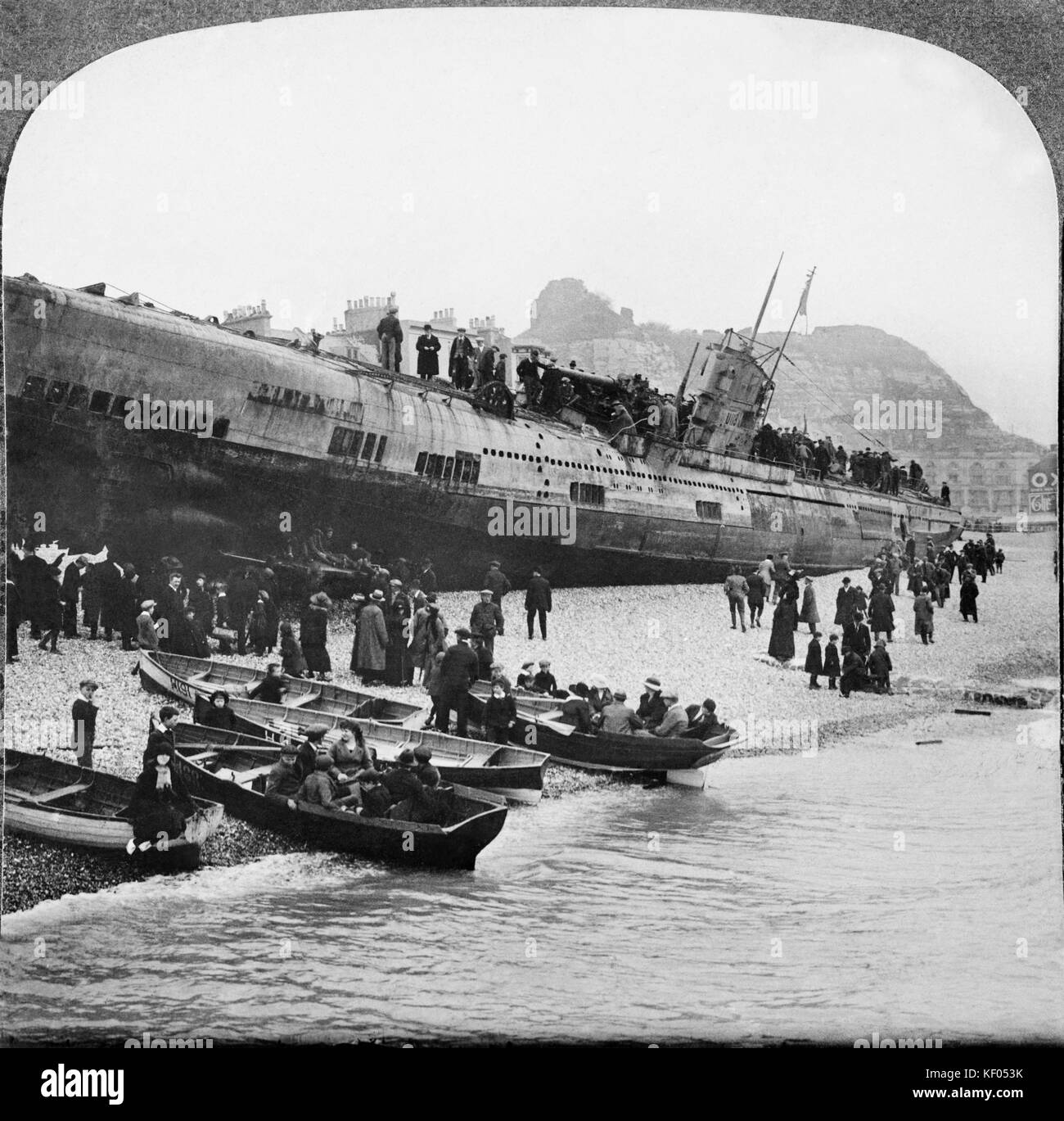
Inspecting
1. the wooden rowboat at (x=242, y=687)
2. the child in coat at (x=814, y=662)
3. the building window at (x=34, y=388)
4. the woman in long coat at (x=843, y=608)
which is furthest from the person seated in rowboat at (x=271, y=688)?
the woman in long coat at (x=843, y=608)

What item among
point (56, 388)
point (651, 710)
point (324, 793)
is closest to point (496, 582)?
point (651, 710)

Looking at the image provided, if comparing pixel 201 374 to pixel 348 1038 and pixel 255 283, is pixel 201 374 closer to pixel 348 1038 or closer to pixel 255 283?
pixel 255 283

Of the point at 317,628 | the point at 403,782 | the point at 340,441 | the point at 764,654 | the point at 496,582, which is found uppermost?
the point at 340,441

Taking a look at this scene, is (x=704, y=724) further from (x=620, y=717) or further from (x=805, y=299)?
(x=805, y=299)

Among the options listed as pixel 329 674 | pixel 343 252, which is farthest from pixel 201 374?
pixel 329 674

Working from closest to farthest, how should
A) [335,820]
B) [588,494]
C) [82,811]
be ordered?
[82,811] < [335,820] < [588,494]

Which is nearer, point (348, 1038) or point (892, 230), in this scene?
point (348, 1038)

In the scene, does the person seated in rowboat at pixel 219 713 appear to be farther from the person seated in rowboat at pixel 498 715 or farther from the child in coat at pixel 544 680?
the child in coat at pixel 544 680
